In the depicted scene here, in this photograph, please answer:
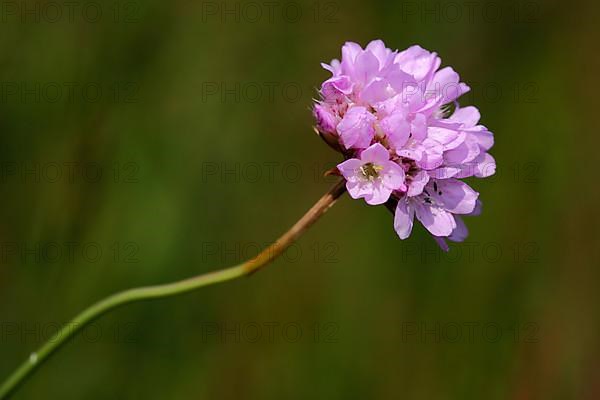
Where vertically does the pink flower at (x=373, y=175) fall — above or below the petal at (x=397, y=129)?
below

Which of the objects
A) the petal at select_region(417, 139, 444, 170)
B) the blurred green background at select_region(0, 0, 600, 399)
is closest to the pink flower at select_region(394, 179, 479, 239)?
the petal at select_region(417, 139, 444, 170)

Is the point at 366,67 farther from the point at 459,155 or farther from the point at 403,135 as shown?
the point at 459,155

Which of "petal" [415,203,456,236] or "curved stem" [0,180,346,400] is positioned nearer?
"curved stem" [0,180,346,400]

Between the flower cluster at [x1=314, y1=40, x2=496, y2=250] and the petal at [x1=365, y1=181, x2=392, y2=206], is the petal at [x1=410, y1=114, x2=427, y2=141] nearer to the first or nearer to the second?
the flower cluster at [x1=314, y1=40, x2=496, y2=250]

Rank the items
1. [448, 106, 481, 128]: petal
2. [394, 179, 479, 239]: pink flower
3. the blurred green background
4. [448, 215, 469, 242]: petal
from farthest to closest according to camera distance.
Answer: the blurred green background, [448, 215, 469, 242]: petal, [448, 106, 481, 128]: petal, [394, 179, 479, 239]: pink flower

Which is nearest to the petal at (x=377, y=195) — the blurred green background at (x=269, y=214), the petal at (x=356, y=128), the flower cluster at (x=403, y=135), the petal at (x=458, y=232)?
the flower cluster at (x=403, y=135)

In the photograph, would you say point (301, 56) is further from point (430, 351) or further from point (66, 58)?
point (430, 351)

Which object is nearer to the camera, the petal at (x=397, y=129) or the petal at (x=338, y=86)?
the petal at (x=397, y=129)

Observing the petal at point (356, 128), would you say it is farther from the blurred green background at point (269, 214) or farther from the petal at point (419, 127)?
the blurred green background at point (269, 214)
